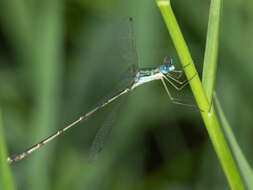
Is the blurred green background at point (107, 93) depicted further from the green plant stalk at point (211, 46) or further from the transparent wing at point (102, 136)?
the green plant stalk at point (211, 46)

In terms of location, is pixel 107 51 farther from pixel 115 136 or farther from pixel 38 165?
pixel 38 165

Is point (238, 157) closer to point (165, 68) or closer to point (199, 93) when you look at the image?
point (199, 93)

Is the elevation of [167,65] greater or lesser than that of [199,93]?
greater

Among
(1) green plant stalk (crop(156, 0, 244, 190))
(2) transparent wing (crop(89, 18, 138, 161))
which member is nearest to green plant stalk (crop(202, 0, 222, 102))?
(1) green plant stalk (crop(156, 0, 244, 190))

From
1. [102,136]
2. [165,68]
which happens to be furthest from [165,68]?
[102,136]

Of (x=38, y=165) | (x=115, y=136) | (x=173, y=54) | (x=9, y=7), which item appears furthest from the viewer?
(x=173, y=54)

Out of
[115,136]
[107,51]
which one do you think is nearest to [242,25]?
[107,51]

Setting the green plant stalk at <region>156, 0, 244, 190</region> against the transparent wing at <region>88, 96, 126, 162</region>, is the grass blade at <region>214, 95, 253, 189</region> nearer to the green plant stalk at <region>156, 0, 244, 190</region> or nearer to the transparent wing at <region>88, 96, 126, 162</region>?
the green plant stalk at <region>156, 0, 244, 190</region>
